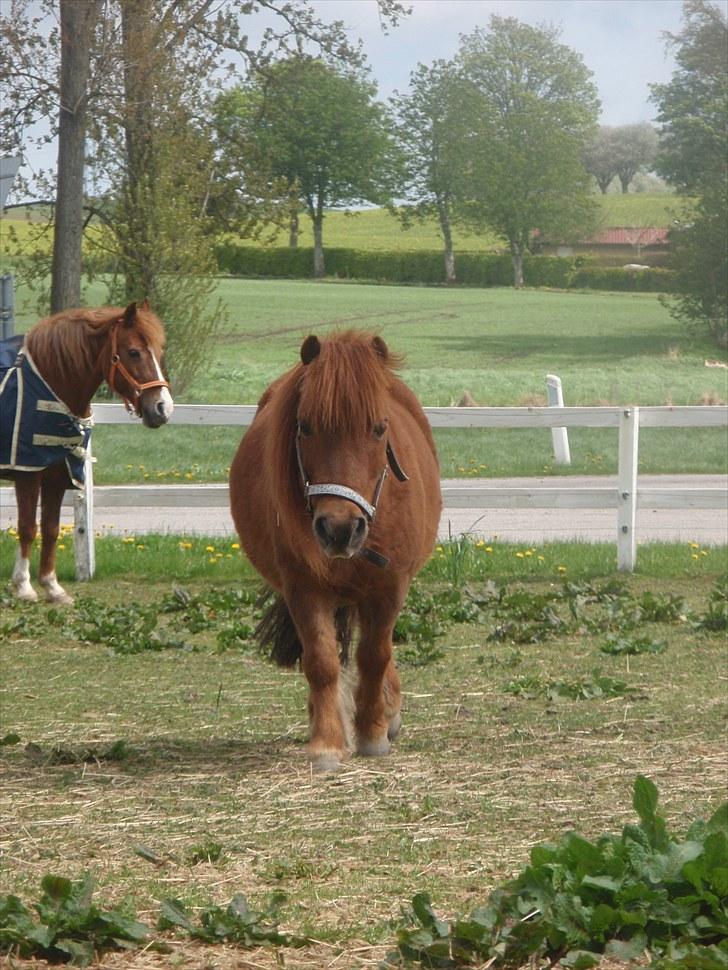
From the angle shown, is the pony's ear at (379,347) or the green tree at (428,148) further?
the green tree at (428,148)

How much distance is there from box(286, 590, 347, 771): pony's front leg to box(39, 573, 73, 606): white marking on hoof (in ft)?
16.4

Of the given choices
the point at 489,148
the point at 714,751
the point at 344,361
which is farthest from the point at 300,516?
the point at 489,148

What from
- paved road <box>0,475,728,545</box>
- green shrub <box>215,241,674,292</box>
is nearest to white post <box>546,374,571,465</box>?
paved road <box>0,475,728,545</box>

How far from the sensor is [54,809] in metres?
4.76

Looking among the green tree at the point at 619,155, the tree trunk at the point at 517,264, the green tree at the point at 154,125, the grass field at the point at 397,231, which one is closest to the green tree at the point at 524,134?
the tree trunk at the point at 517,264

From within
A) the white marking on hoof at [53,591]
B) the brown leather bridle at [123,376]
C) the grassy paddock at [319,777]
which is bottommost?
the white marking on hoof at [53,591]

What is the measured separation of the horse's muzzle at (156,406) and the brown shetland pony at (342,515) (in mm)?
3584

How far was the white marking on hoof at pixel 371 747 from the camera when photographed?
18.1ft

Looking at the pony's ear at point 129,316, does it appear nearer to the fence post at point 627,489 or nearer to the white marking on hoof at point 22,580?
the white marking on hoof at point 22,580

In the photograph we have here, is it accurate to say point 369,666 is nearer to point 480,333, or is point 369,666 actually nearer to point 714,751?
point 714,751

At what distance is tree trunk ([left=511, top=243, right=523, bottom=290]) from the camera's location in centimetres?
5281

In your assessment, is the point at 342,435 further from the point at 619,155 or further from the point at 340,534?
the point at 619,155

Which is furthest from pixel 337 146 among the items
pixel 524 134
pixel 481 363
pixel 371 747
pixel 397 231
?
pixel 371 747

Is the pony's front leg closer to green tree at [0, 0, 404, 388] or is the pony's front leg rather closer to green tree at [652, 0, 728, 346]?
green tree at [0, 0, 404, 388]
